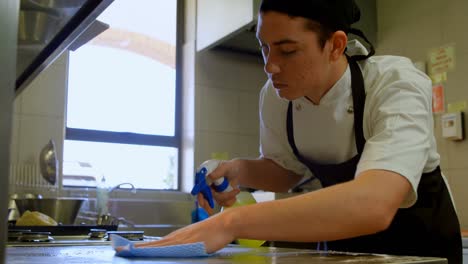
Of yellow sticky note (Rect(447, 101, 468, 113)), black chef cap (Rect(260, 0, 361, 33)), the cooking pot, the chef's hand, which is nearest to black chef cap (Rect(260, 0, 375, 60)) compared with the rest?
black chef cap (Rect(260, 0, 361, 33))

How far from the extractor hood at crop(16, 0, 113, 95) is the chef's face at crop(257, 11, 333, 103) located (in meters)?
0.27

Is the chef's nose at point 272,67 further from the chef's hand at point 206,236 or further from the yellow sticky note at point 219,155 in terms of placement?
the yellow sticky note at point 219,155

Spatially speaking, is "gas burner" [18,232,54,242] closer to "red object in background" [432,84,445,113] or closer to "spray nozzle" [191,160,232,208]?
"spray nozzle" [191,160,232,208]

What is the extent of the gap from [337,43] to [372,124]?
0.16 meters

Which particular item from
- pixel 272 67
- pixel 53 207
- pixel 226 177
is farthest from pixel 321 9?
pixel 53 207

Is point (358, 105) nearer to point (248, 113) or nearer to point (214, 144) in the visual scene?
point (214, 144)

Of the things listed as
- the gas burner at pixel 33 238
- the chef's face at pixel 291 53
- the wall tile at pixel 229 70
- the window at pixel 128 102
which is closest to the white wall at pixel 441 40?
the wall tile at pixel 229 70

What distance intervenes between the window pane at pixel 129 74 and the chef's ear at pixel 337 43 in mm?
1678

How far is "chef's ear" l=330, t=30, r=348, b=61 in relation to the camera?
0.91m

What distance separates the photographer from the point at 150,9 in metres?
2.72

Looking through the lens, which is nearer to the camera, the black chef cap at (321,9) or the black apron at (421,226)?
the black chef cap at (321,9)

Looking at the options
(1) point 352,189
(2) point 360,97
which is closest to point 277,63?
(2) point 360,97

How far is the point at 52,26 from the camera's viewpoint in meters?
0.98

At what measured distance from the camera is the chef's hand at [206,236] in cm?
63
